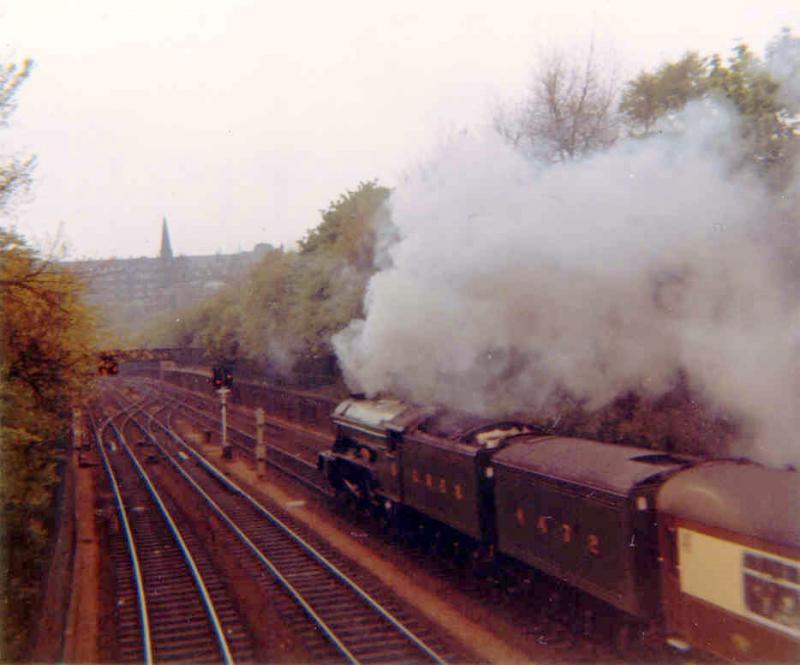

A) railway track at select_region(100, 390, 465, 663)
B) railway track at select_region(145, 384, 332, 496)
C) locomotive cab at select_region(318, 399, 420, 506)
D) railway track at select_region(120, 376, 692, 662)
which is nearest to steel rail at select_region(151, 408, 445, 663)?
railway track at select_region(100, 390, 465, 663)

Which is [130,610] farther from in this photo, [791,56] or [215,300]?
[215,300]

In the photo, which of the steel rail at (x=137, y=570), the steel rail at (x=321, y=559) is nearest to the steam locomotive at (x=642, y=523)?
the steel rail at (x=321, y=559)

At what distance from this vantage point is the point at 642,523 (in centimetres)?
729

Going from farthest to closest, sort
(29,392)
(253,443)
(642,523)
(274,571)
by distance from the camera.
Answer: (253,443) < (29,392) < (274,571) < (642,523)

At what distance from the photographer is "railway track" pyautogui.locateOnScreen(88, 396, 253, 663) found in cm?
938

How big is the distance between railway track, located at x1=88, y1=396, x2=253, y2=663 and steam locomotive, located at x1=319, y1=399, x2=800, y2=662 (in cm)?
355

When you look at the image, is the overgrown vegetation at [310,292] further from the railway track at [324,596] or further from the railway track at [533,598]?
the railway track at [533,598]

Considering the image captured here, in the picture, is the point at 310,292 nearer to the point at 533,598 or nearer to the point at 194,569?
the point at 194,569

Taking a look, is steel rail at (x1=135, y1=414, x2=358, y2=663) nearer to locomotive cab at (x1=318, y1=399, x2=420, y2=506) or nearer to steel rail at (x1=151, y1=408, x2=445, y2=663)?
steel rail at (x1=151, y1=408, x2=445, y2=663)

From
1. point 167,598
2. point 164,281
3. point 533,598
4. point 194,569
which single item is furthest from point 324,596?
point 164,281

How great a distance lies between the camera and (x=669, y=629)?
279 inches

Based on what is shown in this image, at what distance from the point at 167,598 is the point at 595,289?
8.49 meters

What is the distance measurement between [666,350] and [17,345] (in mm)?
11055

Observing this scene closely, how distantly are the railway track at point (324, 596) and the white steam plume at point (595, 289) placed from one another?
12.4ft
